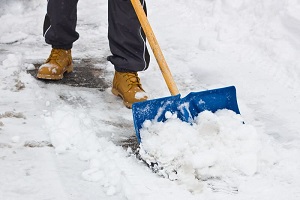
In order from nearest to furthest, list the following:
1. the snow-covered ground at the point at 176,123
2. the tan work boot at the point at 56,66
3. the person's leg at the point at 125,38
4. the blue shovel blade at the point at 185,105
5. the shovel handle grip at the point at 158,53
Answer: the snow-covered ground at the point at 176,123, the blue shovel blade at the point at 185,105, the shovel handle grip at the point at 158,53, the person's leg at the point at 125,38, the tan work boot at the point at 56,66

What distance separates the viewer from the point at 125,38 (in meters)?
2.99

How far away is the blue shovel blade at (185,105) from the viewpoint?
238 cm

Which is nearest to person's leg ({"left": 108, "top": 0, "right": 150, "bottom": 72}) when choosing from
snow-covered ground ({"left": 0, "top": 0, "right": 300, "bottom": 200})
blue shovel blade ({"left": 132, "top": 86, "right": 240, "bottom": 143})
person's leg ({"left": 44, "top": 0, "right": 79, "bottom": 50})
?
snow-covered ground ({"left": 0, "top": 0, "right": 300, "bottom": 200})

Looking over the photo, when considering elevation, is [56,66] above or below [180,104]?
below

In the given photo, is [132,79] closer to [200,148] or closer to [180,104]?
[180,104]

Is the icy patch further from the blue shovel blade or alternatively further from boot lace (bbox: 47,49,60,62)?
boot lace (bbox: 47,49,60,62)

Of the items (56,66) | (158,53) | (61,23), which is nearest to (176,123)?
(158,53)

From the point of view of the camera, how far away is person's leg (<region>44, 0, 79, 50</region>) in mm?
3217

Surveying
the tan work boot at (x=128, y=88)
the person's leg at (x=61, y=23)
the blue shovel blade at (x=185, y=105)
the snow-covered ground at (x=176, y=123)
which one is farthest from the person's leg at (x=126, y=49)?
the blue shovel blade at (x=185, y=105)

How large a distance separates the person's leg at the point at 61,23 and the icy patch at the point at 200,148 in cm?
120

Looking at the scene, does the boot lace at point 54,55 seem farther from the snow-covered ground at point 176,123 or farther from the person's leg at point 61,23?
the snow-covered ground at point 176,123

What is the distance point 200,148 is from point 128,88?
34.7 inches

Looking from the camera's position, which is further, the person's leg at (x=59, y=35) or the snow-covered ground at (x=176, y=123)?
the person's leg at (x=59, y=35)

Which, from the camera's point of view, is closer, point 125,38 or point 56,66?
point 125,38
